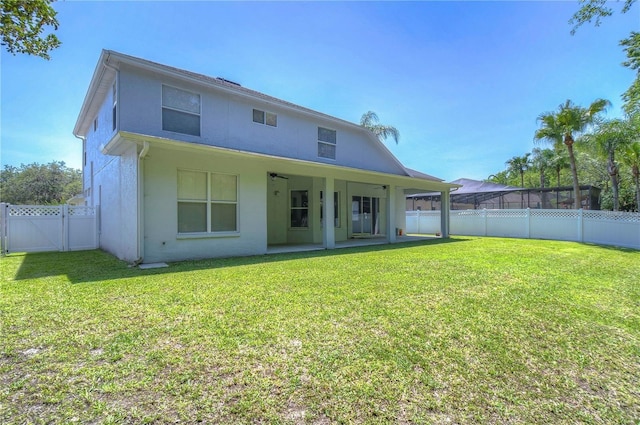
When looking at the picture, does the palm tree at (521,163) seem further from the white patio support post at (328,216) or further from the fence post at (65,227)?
the fence post at (65,227)

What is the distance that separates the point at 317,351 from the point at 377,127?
28.6 m

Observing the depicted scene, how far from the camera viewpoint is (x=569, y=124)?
52.3 feet

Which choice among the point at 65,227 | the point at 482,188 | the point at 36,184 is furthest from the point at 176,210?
the point at 36,184

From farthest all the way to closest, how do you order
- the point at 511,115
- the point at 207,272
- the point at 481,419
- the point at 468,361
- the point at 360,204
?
the point at 511,115 < the point at 360,204 < the point at 207,272 < the point at 468,361 < the point at 481,419

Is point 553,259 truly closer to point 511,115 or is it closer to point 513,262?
point 513,262

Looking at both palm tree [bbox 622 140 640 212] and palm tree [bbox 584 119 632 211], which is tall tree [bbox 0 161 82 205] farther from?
palm tree [bbox 622 140 640 212]

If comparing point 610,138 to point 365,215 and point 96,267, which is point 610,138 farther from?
point 96,267

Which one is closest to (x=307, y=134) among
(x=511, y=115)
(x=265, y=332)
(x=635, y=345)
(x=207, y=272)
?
(x=207, y=272)

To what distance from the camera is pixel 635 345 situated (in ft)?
10.4

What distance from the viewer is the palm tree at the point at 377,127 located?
94.5 ft

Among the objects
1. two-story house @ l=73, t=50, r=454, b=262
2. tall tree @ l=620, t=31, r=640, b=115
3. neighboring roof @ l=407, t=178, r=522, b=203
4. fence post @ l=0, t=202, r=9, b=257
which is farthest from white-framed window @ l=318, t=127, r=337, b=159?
fence post @ l=0, t=202, r=9, b=257

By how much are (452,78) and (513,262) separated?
1191 centimetres

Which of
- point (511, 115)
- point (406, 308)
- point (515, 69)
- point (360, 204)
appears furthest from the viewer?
point (511, 115)

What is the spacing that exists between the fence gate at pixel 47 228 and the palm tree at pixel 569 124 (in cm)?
2281
